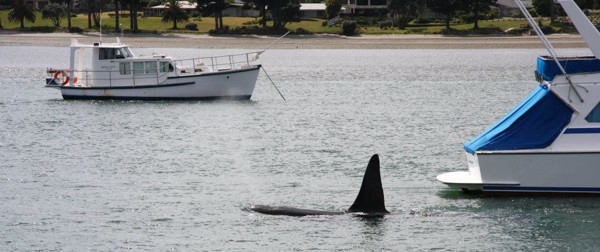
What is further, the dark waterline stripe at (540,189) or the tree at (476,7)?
the tree at (476,7)

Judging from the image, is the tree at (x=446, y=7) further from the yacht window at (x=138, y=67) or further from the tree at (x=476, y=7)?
the yacht window at (x=138, y=67)

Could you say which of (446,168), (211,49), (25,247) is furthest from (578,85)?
(211,49)

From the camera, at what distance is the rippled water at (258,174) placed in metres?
38.3

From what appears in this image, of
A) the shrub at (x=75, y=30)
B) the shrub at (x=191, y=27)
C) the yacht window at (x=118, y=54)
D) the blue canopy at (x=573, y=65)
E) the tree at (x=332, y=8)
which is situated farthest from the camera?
the tree at (x=332, y=8)

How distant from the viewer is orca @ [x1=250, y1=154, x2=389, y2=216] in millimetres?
38153

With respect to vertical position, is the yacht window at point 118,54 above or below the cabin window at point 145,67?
above

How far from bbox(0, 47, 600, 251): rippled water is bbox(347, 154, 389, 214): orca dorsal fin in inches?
17.4

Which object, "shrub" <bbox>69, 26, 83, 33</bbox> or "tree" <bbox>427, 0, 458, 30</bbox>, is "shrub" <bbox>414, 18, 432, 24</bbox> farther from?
"shrub" <bbox>69, 26, 83, 33</bbox>

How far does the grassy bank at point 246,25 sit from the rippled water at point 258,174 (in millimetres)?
44670

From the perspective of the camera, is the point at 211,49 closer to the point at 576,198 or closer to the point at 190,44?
the point at 190,44

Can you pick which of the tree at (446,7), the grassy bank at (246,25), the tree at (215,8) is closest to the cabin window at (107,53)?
the grassy bank at (246,25)

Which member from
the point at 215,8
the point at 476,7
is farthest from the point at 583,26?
the point at 215,8

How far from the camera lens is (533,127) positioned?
39.5m

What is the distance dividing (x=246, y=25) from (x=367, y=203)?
11621cm
